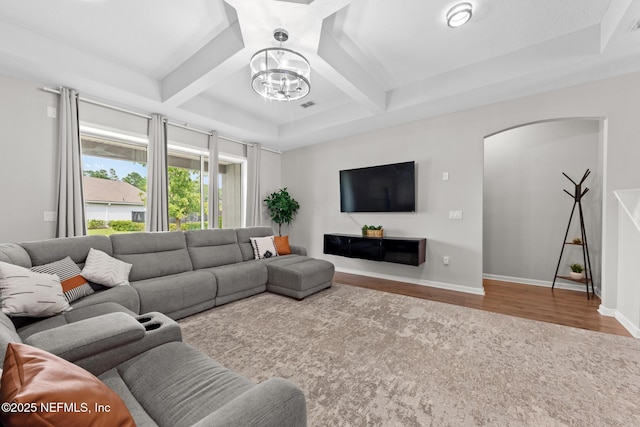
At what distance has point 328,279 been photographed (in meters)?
3.70

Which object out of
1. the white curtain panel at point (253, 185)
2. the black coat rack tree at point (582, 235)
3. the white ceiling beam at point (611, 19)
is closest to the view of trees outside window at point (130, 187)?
the white curtain panel at point (253, 185)

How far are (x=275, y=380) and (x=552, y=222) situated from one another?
491cm

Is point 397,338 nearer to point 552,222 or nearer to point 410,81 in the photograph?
point 410,81

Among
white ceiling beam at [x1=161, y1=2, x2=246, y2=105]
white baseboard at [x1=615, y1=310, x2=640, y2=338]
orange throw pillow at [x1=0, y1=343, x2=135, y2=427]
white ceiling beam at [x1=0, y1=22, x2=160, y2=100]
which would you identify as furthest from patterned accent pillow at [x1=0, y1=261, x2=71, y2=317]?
white baseboard at [x1=615, y1=310, x2=640, y2=338]

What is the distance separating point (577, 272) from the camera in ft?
12.1

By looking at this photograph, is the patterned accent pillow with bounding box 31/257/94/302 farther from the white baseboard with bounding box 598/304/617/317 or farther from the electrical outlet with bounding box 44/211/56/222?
the white baseboard with bounding box 598/304/617/317

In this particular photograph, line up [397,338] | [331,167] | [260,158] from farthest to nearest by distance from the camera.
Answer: [260,158] → [331,167] → [397,338]

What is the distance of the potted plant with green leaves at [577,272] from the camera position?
365 cm

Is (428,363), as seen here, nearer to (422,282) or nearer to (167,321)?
(167,321)

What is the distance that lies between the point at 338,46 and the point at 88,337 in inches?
122

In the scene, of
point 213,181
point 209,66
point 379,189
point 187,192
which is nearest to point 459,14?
point 209,66

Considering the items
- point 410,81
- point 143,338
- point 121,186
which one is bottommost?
point 143,338

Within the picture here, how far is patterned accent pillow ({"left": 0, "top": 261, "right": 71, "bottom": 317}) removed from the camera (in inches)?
66.0

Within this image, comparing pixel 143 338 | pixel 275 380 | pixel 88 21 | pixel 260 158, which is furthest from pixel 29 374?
pixel 260 158
